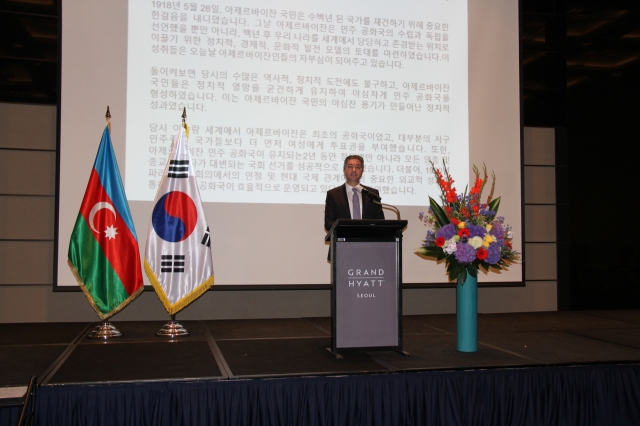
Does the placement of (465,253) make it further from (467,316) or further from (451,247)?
(467,316)

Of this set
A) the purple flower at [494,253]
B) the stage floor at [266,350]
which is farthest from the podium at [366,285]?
the purple flower at [494,253]

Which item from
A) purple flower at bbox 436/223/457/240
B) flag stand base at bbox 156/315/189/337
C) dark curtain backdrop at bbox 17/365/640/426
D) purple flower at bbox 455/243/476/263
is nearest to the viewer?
dark curtain backdrop at bbox 17/365/640/426

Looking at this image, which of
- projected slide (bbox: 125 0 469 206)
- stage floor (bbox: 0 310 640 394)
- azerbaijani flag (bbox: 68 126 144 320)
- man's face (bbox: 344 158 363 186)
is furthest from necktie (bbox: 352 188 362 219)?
azerbaijani flag (bbox: 68 126 144 320)

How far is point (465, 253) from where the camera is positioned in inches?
132

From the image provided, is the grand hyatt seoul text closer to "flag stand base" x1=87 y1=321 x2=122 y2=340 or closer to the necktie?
the necktie

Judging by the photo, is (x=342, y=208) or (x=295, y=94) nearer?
(x=342, y=208)

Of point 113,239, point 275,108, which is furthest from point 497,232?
point 113,239

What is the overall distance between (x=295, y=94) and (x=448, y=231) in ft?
7.94

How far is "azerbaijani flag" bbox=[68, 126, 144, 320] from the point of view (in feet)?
14.2

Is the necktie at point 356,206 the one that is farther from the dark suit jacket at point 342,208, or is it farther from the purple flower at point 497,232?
the purple flower at point 497,232

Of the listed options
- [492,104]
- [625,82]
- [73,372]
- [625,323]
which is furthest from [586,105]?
[73,372]

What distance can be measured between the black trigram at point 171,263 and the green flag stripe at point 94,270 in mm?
351

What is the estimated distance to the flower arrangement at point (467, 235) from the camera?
3.40 m

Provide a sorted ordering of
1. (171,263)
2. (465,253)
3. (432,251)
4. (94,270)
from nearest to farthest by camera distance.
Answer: (465,253) → (432,251) → (94,270) → (171,263)
